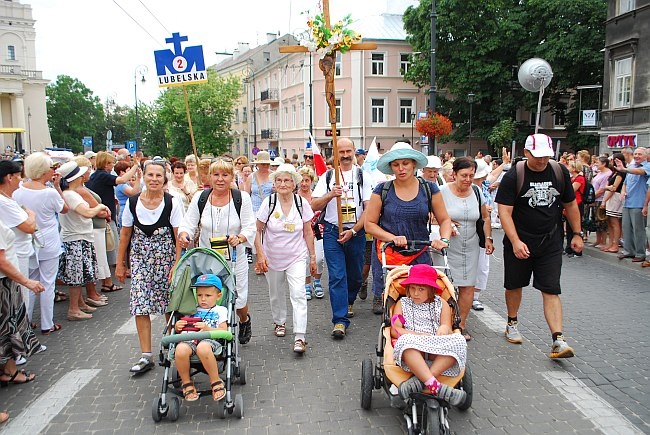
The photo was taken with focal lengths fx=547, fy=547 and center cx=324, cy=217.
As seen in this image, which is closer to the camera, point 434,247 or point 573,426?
point 573,426

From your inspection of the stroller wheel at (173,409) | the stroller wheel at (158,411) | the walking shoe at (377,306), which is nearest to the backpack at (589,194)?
the walking shoe at (377,306)

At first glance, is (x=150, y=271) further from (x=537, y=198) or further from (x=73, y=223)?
(x=537, y=198)

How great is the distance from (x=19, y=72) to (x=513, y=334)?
245ft

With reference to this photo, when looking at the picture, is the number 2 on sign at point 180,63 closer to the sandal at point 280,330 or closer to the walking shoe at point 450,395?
the sandal at point 280,330

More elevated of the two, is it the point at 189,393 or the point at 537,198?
the point at 537,198

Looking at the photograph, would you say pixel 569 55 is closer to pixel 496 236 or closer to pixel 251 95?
pixel 496 236

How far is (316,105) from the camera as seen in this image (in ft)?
155

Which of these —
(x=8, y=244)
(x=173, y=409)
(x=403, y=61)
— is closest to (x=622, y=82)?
(x=403, y=61)

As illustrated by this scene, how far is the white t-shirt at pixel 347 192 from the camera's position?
6750 mm

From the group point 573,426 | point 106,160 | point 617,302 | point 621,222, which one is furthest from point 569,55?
point 573,426

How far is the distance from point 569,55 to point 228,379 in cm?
3358

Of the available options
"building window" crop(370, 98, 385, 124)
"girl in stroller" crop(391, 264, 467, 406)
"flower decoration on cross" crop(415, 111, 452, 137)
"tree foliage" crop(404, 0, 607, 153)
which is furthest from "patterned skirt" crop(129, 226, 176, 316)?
"building window" crop(370, 98, 385, 124)

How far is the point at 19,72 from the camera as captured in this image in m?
66.6

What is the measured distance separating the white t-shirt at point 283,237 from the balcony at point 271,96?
52961mm
